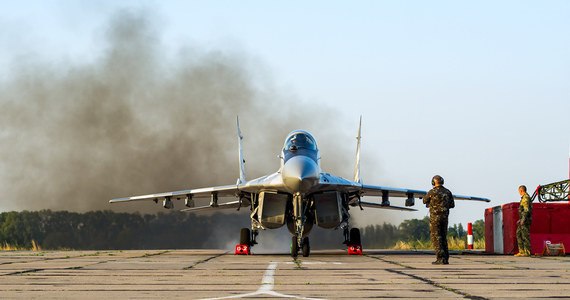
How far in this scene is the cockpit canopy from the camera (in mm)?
17469

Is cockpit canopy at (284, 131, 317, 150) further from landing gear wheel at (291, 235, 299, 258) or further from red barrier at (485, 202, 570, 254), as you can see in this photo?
red barrier at (485, 202, 570, 254)

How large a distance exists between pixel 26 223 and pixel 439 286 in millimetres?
27331

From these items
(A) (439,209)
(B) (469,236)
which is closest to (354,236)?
(A) (439,209)

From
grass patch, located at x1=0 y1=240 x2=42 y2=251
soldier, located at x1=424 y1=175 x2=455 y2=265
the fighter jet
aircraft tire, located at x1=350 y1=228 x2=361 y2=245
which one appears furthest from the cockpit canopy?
grass patch, located at x1=0 y1=240 x2=42 y2=251

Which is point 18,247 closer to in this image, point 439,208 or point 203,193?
point 203,193

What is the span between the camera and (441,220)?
12812 millimetres

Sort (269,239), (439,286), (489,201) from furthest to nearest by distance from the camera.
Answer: (269,239), (489,201), (439,286)

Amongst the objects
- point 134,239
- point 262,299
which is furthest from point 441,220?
point 134,239

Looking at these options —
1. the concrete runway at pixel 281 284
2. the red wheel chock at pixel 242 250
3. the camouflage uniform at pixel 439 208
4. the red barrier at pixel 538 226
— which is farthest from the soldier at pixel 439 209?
the red wheel chock at pixel 242 250

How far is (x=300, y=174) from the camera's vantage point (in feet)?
52.0

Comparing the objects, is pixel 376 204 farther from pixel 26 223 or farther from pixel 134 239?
pixel 26 223

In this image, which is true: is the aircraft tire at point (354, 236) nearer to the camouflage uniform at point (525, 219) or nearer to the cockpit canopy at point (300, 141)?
the cockpit canopy at point (300, 141)

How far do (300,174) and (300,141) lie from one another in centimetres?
188

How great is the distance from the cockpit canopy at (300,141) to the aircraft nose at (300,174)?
1017mm
